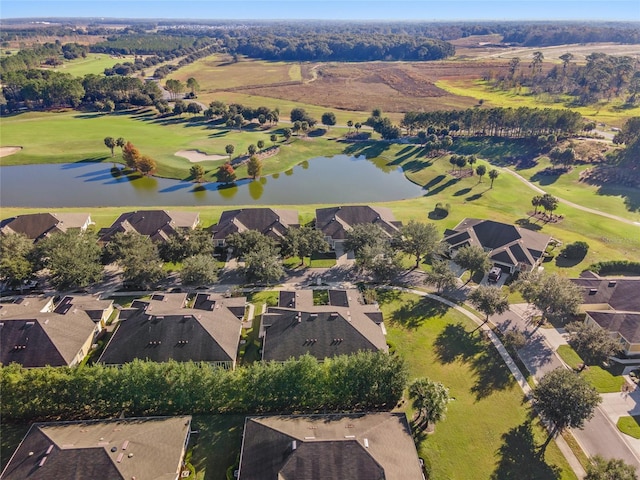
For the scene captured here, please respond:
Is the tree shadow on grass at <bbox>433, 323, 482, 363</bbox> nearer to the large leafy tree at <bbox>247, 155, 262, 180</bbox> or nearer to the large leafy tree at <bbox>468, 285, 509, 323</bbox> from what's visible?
the large leafy tree at <bbox>468, 285, 509, 323</bbox>

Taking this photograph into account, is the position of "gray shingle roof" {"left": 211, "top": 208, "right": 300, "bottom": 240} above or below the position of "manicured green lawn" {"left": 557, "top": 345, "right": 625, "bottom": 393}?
above

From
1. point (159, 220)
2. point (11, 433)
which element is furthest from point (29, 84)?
point (11, 433)

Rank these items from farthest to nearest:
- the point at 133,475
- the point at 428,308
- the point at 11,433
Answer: the point at 428,308, the point at 11,433, the point at 133,475

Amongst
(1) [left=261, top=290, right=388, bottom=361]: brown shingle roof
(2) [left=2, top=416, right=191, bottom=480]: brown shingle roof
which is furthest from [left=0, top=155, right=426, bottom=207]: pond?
(2) [left=2, top=416, right=191, bottom=480]: brown shingle roof

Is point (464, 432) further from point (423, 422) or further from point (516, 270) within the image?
point (516, 270)

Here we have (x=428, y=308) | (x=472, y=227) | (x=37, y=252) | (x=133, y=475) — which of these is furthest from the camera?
(x=472, y=227)
